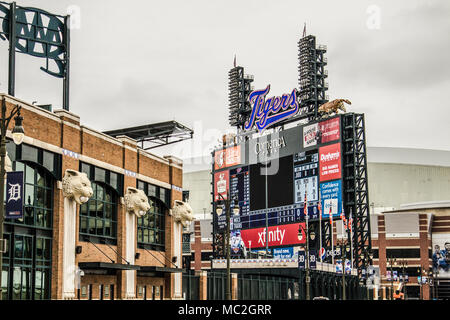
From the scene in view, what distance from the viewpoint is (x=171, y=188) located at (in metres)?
56.7

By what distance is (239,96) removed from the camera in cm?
11044

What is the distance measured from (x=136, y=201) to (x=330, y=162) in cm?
4188

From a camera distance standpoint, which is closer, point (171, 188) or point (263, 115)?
point (171, 188)

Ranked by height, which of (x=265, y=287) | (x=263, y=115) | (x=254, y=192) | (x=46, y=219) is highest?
(x=263, y=115)

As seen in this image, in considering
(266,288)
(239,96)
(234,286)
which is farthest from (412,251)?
(234,286)

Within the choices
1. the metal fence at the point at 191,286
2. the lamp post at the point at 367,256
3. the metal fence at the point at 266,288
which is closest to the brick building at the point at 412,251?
the lamp post at the point at 367,256

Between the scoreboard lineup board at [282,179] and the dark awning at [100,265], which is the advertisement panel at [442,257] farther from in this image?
the dark awning at [100,265]

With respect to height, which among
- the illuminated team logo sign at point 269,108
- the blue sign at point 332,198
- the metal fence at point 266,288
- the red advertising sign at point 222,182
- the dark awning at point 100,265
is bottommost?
the metal fence at point 266,288

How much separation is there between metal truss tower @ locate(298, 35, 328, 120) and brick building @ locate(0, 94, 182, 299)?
41.9 m

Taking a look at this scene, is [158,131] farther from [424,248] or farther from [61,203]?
[424,248]

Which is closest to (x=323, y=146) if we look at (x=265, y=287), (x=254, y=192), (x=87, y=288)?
(x=254, y=192)

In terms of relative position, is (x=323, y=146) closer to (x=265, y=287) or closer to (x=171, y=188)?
(x=265, y=287)

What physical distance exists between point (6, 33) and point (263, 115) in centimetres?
6043

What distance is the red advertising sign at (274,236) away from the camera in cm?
9019
